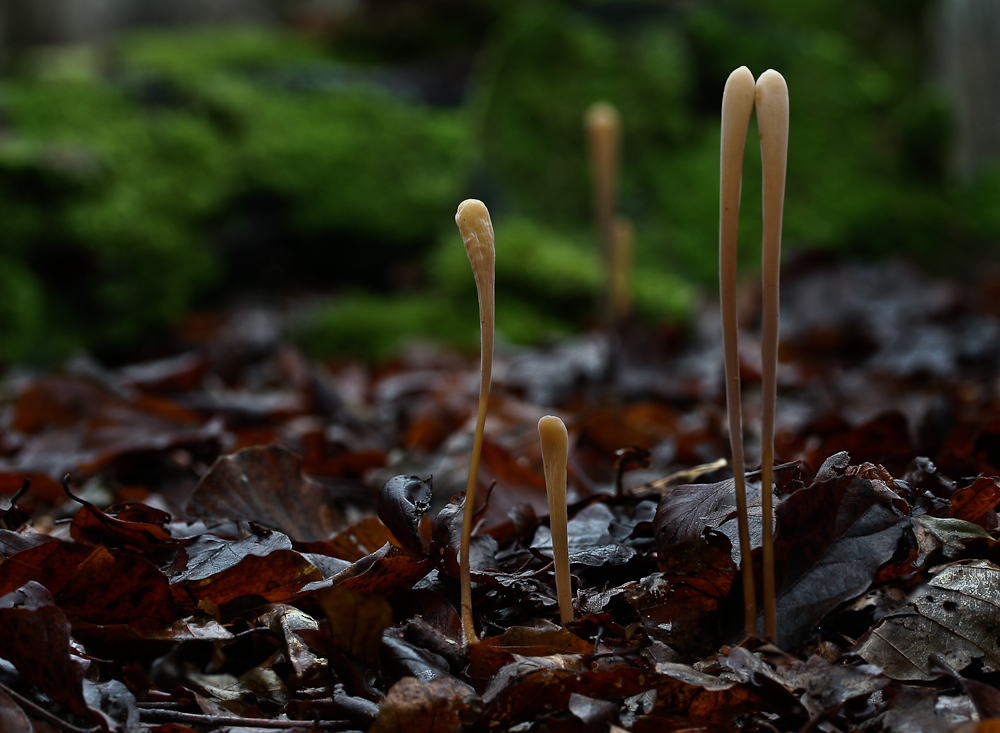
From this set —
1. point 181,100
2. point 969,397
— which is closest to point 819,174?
point 969,397

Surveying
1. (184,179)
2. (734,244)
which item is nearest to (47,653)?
(734,244)

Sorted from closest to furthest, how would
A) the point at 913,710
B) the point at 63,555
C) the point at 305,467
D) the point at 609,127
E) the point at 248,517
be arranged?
the point at 913,710 → the point at 63,555 → the point at 248,517 → the point at 305,467 → the point at 609,127

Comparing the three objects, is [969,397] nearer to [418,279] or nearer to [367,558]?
[367,558]

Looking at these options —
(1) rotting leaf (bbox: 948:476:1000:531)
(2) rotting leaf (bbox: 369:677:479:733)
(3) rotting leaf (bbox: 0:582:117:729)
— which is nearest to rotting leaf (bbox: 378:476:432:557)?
(2) rotting leaf (bbox: 369:677:479:733)

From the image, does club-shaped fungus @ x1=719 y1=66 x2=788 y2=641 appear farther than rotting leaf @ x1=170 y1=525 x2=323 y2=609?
No

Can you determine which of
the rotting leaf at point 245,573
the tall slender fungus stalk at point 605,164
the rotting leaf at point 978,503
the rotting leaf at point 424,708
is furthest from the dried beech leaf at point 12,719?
the tall slender fungus stalk at point 605,164

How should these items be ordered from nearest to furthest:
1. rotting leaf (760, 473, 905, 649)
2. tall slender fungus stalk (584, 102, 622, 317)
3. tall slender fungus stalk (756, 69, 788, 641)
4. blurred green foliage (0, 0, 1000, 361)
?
tall slender fungus stalk (756, 69, 788, 641)
rotting leaf (760, 473, 905, 649)
tall slender fungus stalk (584, 102, 622, 317)
blurred green foliage (0, 0, 1000, 361)

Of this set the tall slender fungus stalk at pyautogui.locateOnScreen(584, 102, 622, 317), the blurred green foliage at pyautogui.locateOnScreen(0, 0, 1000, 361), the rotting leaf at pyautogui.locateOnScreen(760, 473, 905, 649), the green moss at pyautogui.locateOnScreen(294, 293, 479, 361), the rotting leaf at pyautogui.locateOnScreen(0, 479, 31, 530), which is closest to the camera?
the rotting leaf at pyautogui.locateOnScreen(760, 473, 905, 649)

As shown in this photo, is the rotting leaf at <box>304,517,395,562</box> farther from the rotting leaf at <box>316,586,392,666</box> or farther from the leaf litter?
the rotting leaf at <box>316,586,392,666</box>
